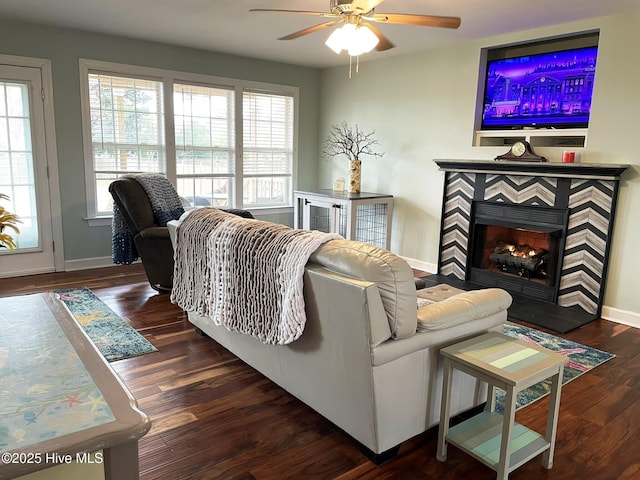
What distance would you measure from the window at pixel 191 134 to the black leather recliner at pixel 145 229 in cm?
111

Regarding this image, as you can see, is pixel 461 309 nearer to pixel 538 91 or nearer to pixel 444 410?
pixel 444 410

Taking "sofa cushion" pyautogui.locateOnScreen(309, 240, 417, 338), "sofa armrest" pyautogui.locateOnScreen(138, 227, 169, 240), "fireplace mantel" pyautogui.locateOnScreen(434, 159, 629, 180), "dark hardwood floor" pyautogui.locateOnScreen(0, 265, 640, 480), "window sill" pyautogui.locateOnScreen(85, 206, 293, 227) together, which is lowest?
"dark hardwood floor" pyautogui.locateOnScreen(0, 265, 640, 480)

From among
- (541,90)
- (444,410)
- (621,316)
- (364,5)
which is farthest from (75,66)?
(621,316)

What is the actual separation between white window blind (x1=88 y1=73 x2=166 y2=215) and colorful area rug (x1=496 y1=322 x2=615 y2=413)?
4.13m

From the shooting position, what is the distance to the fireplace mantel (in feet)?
12.4

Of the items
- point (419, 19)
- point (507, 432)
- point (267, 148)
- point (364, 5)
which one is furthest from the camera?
point (267, 148)

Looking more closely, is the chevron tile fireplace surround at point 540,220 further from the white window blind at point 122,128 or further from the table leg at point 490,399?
the white window blind at point 122,128

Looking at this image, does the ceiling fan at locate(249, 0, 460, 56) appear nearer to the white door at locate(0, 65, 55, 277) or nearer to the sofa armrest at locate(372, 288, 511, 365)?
the sofa armrest at locate(372, 288, 511, 365)

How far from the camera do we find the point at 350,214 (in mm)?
5195

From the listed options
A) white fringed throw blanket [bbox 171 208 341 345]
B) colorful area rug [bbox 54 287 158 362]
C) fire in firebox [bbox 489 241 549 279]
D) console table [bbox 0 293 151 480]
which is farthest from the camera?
fire in firebox [bbox 489 241 549 279]

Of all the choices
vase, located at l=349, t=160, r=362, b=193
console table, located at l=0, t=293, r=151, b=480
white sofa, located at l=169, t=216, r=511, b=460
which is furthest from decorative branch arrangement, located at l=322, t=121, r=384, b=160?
console table, located at l=0, t=293, r=151, b=480

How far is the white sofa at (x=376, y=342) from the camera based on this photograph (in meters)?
1.88

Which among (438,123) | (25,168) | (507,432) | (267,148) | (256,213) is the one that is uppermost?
(438,123)

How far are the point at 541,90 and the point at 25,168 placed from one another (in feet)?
16.3
